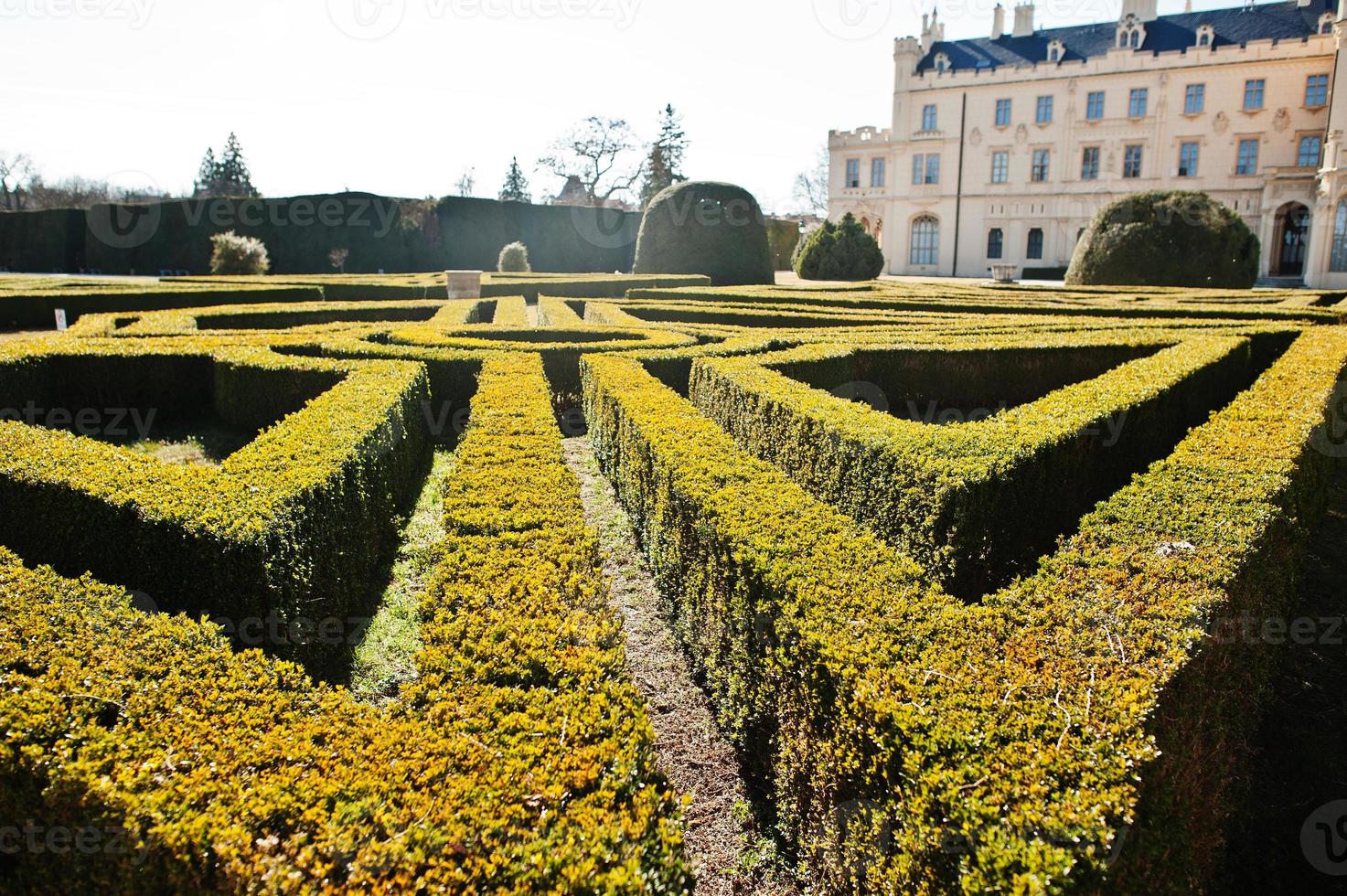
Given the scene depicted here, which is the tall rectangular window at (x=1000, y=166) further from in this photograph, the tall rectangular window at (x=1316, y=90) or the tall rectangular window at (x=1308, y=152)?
the tall rectangular window at (x=1316, y=90)

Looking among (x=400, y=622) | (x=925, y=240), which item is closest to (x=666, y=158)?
(x=925, y=240)

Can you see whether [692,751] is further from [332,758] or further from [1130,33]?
[1130,33]

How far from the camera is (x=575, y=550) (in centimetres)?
354

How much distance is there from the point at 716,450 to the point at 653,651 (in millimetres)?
1255

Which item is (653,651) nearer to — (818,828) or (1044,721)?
(818,828)

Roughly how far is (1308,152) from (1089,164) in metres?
9.30

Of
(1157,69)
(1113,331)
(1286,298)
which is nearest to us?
(1113,331)

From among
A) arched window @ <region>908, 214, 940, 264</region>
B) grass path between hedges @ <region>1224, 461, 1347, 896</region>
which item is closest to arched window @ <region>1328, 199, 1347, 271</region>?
arched window @ <region>908, 214, 940, 264</region>

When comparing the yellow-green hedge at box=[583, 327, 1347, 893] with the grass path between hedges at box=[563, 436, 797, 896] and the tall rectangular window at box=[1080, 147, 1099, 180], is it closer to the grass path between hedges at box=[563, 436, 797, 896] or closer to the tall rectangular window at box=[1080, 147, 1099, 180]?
the grass path between hedges at box=[563, 436, 797, 896]

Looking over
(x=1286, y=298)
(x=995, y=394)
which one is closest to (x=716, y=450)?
(x=995, y=394)

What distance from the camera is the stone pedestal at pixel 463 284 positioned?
18.6 metres

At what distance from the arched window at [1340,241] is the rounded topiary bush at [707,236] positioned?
24.3m

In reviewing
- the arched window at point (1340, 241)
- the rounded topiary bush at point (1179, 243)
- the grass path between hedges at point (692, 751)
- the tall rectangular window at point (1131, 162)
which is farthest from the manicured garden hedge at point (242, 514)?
the tall rectangular window at point (1131, 162)

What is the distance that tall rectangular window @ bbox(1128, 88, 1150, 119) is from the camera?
1619 inches
